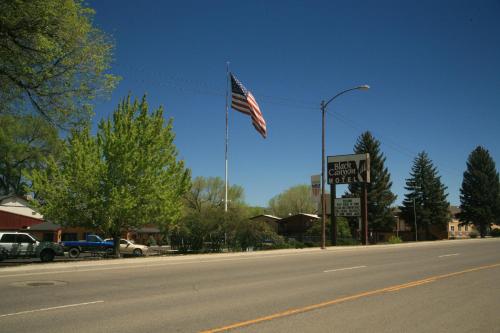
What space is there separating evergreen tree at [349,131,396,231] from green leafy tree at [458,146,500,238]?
21.2 m

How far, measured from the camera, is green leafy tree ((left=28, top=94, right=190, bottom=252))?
26.7 m

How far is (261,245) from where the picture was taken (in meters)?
32.5

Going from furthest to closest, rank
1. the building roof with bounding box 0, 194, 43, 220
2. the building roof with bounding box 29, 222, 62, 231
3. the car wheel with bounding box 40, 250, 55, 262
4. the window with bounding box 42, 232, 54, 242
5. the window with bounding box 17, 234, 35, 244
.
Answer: the building roof with bounding box 0, 194, 43, 220 < the window with bounding box 42, 232, 54, 242 < the building roof with bounding box 29, 222, 62, 231 < the car wheel with bounding box 40, 250, 55, 262 < the window with bounding box 17, 234, 35, 244

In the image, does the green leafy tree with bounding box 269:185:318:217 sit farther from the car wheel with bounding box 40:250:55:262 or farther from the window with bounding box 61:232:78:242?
the car wheel with bounding box 40:250:55:262

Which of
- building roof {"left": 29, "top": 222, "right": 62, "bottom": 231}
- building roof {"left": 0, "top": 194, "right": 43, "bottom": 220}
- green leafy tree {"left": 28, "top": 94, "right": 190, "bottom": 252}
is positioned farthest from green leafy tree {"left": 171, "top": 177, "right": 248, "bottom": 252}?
building roof {"left": 0, "top": 194, "right": 43, "bottom": 220}

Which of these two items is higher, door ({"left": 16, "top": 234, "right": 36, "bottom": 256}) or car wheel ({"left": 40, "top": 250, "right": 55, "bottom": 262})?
door ({"left": 16, "top": 234, "right": 36, "bottom": 256})

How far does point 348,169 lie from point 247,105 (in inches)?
562

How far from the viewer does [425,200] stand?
259 ft

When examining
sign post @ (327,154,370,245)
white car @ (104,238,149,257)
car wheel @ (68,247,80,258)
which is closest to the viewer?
car wheel @ (68,247,80,258)

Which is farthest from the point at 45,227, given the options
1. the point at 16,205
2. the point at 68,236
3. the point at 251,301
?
the point at 251,301

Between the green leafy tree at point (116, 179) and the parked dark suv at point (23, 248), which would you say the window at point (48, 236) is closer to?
the parked dark suv at point (23, 248)

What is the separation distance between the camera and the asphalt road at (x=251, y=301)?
24.2ft

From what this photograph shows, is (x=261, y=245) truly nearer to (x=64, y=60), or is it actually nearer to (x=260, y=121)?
(x=260, y=121)

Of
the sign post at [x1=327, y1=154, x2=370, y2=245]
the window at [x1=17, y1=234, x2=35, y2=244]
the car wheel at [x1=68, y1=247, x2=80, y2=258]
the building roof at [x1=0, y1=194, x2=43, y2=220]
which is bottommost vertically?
the car wheel at [x1=68, y1=247, x2=80, y2=258]
